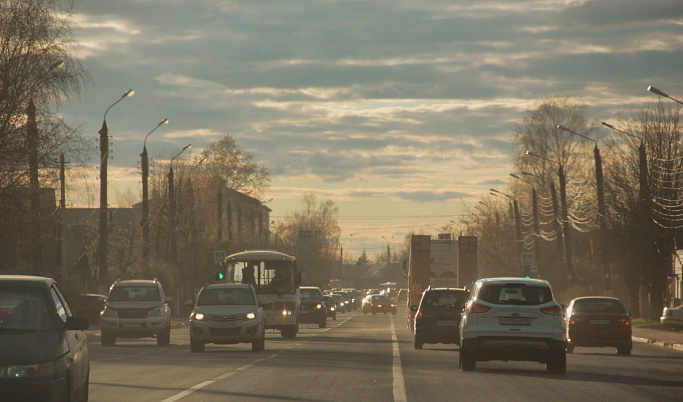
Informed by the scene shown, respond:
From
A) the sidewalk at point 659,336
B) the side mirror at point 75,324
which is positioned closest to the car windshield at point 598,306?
the sidewalk at point 659,336

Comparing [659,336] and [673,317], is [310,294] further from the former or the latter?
[659,336]

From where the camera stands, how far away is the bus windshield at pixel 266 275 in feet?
110

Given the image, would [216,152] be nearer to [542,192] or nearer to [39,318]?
[542,192]

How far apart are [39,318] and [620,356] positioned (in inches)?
733

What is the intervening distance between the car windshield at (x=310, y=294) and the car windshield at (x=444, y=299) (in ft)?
64.7

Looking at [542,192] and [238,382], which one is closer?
[238,382]

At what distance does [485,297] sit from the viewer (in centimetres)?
1836

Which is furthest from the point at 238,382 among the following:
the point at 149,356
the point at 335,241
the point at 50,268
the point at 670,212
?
the point at 335,241

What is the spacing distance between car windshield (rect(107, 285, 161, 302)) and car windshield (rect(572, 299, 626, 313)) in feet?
40.7

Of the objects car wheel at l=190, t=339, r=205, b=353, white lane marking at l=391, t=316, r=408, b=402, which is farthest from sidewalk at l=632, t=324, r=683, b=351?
car wheel at l=190, t=339, r=205, b=353

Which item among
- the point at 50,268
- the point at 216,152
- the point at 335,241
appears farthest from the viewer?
the point at 335,241

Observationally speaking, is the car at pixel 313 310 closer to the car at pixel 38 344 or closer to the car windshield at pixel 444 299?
the car windshield at pixel 444 299

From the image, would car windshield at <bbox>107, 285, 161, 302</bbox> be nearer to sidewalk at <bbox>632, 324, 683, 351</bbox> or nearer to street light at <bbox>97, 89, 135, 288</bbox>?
street light at <bbox>97, 89, 135, 288</bbox>

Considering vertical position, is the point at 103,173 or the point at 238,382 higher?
the point at 103,173
